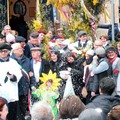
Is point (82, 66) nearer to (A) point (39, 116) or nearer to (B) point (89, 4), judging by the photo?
(B) point (89, 4)

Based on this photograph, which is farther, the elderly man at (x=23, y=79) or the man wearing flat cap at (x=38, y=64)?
the man wearing flat cap at (x=38, y=64)

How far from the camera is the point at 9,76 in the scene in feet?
28.6

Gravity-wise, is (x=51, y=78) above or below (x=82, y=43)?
below

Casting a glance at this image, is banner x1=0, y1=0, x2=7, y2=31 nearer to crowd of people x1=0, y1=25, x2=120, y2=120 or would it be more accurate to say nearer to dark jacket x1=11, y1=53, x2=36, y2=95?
crowd of people x1=0, y1=25, x2=120, y2=120

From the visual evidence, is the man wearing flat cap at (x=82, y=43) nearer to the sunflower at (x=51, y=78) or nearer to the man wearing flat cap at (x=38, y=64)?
the man wearing flat cap at (x=38, y=64)

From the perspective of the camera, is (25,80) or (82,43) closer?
(25,80)

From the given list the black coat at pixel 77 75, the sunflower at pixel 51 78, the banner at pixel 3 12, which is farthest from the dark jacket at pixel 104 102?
the banner at pixel 3 12

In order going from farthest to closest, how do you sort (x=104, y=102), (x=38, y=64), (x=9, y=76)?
(x=38, y=64) → (x=9, y=76) → (x=104, y=102)

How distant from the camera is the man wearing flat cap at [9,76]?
343 inches

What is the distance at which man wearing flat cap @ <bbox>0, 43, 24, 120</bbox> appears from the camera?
8.71 m

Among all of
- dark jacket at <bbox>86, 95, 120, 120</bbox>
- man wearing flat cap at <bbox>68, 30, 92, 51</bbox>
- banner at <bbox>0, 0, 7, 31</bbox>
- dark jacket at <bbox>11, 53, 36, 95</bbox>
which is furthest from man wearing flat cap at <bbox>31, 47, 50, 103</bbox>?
banner at <bbox>0, 0, 7, 31</bbox>

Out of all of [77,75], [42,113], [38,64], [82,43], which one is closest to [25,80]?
[38,64]

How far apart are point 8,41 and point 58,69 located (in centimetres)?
202

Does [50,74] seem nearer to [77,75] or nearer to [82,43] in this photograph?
[77,75]
